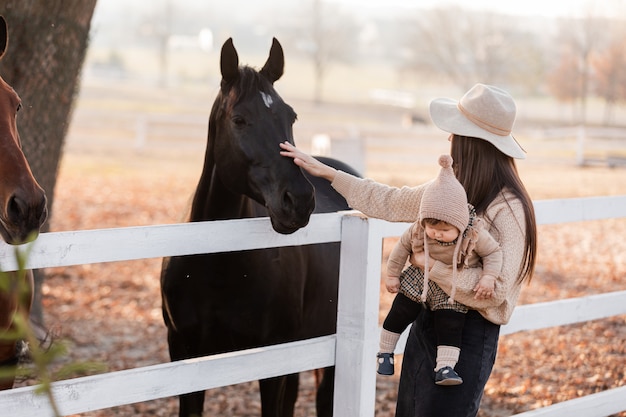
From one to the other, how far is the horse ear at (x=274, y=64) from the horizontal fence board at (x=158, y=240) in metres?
0.85

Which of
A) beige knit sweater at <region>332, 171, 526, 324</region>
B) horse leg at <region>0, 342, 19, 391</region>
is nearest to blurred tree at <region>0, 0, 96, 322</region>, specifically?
horse leg at <region>0, 342, 19, 391</region>

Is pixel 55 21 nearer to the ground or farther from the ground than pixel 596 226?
farther from the ground

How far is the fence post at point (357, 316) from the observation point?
3.47 meters

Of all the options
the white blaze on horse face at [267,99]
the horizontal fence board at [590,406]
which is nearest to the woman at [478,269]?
the white blaze on horse face at [267,99]

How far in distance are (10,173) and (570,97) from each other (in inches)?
2206

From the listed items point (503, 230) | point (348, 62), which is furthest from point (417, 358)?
point (348, 62)

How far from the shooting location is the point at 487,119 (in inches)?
117

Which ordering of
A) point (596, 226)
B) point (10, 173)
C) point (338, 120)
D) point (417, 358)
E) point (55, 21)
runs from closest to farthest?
point (10, 173)
point (417, 358)
point (55, 21)
point (596, 226)
point (338, 120)

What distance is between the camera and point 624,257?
477 inches

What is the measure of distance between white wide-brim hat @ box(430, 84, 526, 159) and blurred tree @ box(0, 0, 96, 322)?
3813 millimetres

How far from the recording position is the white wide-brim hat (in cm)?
296

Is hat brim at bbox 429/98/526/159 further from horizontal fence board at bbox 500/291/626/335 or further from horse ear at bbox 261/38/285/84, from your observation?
horizontal fence board at bbox 500/291/626/335

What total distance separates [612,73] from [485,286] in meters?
50.9

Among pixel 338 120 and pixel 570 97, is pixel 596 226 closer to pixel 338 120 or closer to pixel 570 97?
pixel 338 120
